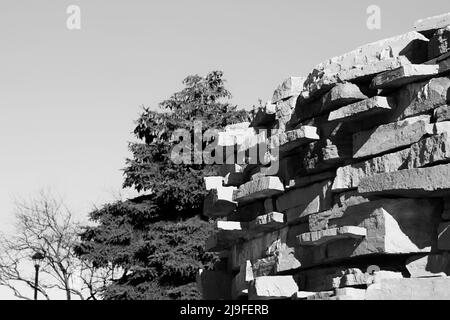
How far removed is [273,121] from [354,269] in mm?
2325

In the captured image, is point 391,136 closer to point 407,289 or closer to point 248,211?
point 407,289

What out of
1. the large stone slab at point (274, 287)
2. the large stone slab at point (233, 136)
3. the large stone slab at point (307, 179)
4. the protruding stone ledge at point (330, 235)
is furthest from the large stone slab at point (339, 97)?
the large stone slab at point (274, 287)

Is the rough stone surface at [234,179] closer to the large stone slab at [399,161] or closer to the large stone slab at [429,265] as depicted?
the large stone slab at [399,161]

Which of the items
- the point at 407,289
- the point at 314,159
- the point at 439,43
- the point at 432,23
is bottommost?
the point at 407,289

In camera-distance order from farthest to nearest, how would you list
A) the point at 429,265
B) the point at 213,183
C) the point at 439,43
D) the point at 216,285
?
the point at 216,285 → the point at 213,183 → the point at 439,43 → the point at 429,265

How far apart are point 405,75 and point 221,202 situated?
9.63 feet

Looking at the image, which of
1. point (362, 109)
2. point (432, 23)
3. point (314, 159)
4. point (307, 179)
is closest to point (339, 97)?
point (362, 109)

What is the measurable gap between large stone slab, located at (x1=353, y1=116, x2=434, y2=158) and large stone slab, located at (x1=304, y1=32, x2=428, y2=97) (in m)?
0.56

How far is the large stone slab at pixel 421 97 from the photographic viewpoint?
7.59m

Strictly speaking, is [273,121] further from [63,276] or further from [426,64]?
[63,276]

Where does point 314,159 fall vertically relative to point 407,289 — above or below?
above

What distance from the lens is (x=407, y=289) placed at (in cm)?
736

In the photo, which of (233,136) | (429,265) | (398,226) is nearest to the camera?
(429,265)

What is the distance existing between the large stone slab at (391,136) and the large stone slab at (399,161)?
7 cm
